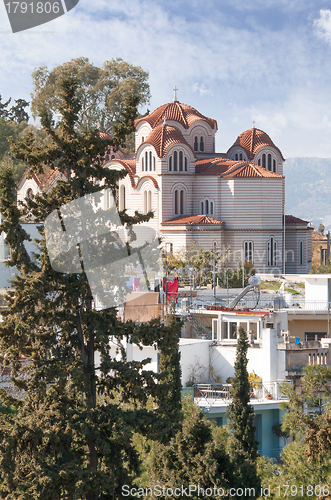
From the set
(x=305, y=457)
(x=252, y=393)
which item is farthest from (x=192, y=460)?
(x=252, y=393)

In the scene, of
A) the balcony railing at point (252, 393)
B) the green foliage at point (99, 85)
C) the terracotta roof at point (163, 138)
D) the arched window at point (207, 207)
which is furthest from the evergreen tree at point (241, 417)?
the green foliage at point (99, 85)

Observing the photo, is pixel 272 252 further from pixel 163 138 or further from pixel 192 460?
pixel 192 460

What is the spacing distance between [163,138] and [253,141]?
846cm

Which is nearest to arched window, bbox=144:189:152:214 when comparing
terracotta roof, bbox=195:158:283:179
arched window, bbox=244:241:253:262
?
terracotta roof, bbox=195:158:283:179

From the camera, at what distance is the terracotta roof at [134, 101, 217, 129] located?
1953 inches

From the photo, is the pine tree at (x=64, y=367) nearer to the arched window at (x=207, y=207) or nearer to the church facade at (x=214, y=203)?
the church facade at (x=214, y=203)

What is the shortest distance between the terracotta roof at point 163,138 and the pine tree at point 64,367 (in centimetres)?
3309

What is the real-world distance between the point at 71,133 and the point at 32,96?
49065 millimetres

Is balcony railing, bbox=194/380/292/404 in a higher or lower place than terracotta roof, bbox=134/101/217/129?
lower

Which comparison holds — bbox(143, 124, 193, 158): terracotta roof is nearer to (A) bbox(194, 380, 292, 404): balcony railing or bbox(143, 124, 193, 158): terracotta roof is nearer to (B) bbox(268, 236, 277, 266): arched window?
(B) bbox(268, 236, 277, 266): arched window

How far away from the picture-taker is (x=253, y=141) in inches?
2008

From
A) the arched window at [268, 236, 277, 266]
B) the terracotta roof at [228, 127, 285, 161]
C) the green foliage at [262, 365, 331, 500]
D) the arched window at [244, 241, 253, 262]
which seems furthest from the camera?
the terracotta roof at [228, 127, 285, 161]

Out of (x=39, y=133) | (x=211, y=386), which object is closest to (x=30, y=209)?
(x=211, y=386)

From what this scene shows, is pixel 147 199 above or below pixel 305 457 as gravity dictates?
above
